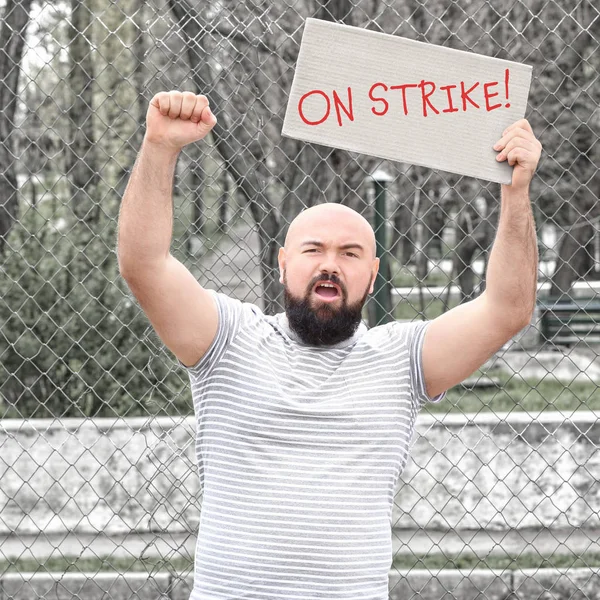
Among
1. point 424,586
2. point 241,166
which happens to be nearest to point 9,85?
point 241,166

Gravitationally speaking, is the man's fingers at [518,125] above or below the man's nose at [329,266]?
above

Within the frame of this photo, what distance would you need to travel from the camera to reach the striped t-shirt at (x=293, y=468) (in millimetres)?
1882

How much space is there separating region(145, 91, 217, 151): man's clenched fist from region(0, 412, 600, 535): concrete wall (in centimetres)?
255

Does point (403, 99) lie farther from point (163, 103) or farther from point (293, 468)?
point (293, 468)

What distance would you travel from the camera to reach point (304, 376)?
77.7 inches

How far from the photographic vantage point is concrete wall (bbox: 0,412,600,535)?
169 inches

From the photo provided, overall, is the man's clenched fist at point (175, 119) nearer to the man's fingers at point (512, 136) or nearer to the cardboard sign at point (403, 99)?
the cardboard sign at point (403, 99)

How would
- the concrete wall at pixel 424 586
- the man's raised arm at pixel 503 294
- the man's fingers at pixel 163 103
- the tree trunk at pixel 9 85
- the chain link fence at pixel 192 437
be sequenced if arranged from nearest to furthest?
the man's fingers at pixel 163 103
the man's raised arm at pixel 503 294
the chain link fence at pixel 192 437
the concrete wall at pixel 424 586
the tree trunk at pixel 9 85

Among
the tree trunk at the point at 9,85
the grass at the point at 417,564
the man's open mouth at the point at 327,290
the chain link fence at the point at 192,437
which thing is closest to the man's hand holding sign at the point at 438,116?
the man's open mouth at the point at 327,290

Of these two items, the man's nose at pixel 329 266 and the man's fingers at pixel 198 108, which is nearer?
the man's fingers at pixel 198 108

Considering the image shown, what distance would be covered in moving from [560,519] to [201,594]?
287cm

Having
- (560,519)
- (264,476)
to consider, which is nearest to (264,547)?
(264,476)

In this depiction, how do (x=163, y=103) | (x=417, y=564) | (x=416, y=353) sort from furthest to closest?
(x=417, y=564) < (x=416, y=353) < (x=163, y=103)

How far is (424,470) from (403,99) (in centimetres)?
268
